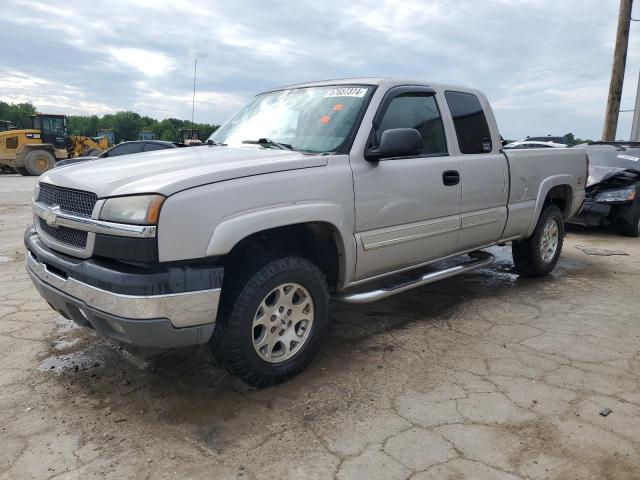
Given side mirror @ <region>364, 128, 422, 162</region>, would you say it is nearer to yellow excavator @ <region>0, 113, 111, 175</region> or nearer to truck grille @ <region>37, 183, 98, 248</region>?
truck grille @ <region>37, 183, 98, 248</region>

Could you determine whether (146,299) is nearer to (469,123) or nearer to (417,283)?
(417,283)

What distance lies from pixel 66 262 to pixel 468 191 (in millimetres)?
3085

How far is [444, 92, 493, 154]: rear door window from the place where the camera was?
4504 mm

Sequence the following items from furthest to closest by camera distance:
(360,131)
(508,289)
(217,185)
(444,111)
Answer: (508,289) < (444,111) < (360,131) < (217,185)

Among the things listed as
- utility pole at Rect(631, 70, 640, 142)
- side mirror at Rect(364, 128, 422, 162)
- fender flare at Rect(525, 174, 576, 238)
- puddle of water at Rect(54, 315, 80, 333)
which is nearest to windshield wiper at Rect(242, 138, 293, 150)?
side mirror at Rect(364, 128, 422, 162)

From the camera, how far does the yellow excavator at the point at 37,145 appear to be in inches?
845

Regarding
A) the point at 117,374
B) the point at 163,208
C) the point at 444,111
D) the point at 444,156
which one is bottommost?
the point at 117,374

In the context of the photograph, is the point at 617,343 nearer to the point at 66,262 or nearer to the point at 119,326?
the point at 119,326

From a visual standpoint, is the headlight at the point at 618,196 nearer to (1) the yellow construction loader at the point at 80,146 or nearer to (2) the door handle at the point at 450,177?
(2) the door handle at the point at 450,177

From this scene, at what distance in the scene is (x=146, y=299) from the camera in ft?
8.50

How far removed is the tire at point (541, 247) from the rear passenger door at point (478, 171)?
90cm

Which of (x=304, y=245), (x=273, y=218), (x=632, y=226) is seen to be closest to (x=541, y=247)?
(x=304, y=245)

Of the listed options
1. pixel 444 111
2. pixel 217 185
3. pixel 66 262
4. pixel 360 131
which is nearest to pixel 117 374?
pixel 66 262

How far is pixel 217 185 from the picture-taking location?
279cm
